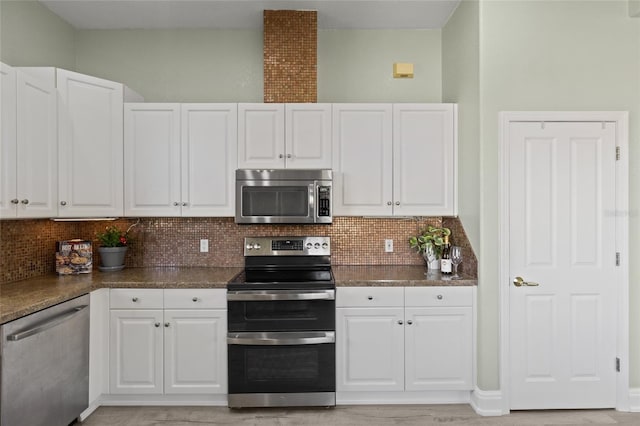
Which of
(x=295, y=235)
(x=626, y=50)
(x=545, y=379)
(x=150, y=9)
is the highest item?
(x=150, y=9)

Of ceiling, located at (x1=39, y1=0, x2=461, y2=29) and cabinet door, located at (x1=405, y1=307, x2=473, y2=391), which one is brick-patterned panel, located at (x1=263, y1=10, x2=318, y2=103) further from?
cabinet door, located at (x1=405, y1=307, x2=473, y2=391)

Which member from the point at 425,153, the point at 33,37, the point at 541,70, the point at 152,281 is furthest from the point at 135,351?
the point at 541,70

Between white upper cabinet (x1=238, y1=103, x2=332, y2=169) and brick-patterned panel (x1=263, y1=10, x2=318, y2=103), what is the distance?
20 centimetres

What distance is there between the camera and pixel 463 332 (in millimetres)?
2775

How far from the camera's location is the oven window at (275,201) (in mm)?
2992

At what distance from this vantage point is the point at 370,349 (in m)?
2.77

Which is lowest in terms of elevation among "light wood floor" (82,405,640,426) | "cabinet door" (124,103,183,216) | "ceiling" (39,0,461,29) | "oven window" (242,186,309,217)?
"light wood floor" (82,405,640,426)

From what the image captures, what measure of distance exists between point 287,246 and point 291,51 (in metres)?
1.56

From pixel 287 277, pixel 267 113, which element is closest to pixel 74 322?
pixel 287 277

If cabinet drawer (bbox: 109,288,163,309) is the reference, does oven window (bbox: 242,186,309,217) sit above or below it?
above

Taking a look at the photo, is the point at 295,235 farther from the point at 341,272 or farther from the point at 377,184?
the point at 377,184

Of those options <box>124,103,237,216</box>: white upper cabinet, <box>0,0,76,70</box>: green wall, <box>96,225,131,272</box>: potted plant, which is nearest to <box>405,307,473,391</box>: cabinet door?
<box>124,103,237,216</box>: white upper cabinet

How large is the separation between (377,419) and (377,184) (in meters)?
1.64

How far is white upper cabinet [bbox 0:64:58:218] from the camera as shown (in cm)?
233
